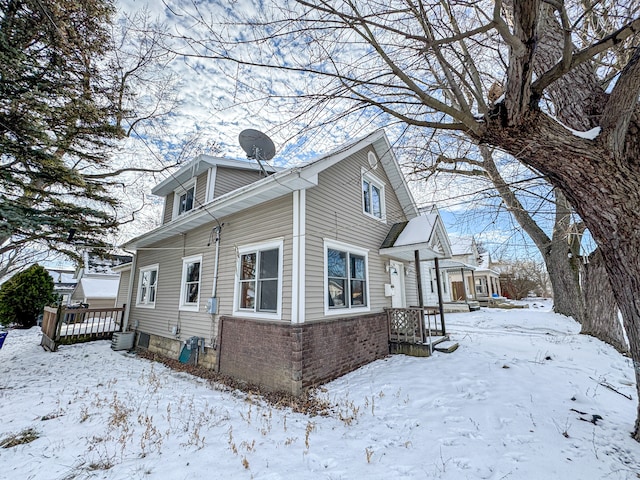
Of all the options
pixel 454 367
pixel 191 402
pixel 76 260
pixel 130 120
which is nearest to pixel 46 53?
pixel 130 120

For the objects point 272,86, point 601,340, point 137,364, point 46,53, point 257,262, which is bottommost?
point 137,364

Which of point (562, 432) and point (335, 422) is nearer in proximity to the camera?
point (562, 432)

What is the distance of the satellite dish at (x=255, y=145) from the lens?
713 cm

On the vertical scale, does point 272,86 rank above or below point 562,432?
above

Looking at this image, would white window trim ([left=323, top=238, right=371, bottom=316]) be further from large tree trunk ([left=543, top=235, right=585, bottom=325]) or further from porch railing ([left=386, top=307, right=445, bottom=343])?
large tree trunk ([left=543, top=235, right=585, bottom=325])

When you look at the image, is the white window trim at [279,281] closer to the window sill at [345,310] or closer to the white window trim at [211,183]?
the window sill at [345,310]

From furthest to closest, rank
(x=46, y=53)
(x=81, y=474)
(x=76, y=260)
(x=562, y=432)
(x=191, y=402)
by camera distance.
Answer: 1. (x=76, y=260)
2. (x=46, y=53)
3. (x=191, y=402)
4. (x=562, y=432)
5. (x=81, y=474)

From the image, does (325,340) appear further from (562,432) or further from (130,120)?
(130,120)

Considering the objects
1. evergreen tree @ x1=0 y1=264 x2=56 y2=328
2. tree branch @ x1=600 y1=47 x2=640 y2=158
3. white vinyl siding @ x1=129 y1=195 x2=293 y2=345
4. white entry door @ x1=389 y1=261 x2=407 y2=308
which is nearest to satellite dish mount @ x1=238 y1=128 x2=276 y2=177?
white vinyl siding @ x1=129 y1=195 x2=293 y2=345

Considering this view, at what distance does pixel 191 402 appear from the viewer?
4.73 m

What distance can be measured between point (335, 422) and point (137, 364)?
6928mm

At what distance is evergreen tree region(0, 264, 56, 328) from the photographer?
14164 mm

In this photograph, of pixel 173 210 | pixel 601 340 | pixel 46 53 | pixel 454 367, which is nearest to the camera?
pixel 454 367

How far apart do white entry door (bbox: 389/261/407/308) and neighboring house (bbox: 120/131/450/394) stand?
1.5 inches
